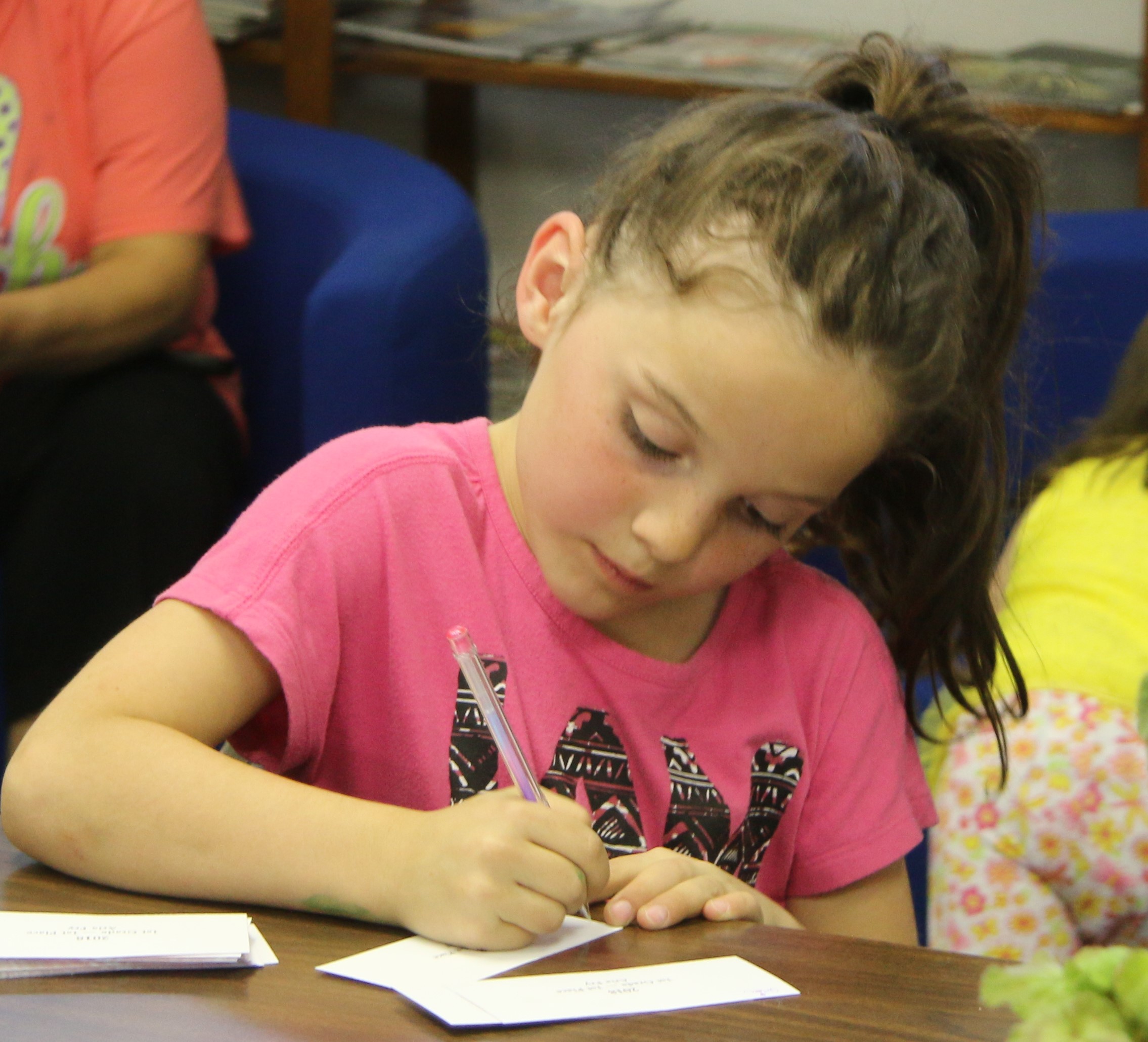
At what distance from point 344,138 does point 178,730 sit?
1272 mm

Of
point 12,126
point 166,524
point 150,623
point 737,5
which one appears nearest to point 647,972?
point 150,623

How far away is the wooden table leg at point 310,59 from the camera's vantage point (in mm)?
2195

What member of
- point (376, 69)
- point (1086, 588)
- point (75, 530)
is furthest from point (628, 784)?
point (376, 69)

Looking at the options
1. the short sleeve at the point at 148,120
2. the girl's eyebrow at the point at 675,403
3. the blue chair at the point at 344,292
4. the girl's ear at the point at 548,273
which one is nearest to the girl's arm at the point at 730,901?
the girl's eyebrow at the point at 675,403

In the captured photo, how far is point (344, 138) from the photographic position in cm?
185

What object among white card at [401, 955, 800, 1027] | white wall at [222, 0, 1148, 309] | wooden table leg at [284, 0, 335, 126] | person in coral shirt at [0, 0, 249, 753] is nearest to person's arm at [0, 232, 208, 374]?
person in coral shirt at [0, 0, 249, 753]

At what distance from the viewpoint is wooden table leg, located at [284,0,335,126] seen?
220cm

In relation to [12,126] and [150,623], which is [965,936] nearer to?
[150,623]

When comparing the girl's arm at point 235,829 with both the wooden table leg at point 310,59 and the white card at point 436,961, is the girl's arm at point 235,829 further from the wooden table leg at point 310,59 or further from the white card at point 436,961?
the wooden table leg at point 310,59

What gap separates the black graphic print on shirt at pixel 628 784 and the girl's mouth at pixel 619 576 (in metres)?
0.09

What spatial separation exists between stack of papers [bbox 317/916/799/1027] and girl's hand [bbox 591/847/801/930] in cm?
5

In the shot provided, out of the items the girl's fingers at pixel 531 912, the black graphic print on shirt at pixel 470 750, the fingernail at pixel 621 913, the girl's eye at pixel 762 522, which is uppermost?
the girl's eye at pixel 762 522

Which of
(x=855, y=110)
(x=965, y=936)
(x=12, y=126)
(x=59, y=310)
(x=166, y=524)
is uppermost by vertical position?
(x=855, y=110)

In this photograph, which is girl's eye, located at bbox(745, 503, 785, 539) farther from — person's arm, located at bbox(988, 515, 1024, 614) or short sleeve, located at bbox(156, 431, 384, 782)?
person's arm, located at bbox(988, 515, 1024, 614)
